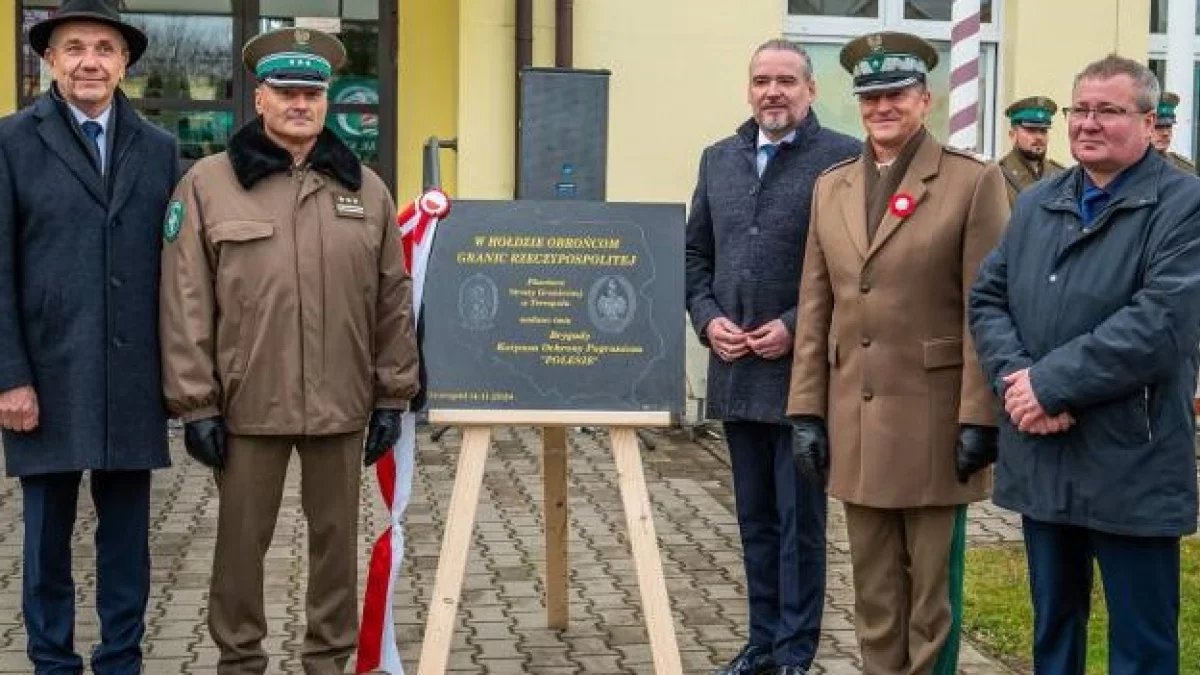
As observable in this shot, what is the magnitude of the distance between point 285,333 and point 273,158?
538 mm

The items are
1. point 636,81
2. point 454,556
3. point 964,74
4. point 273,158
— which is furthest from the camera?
point 636,81

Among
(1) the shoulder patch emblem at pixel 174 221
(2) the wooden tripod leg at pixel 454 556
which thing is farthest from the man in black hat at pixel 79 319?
(2) the wooden tripod leg at pixel 454 556

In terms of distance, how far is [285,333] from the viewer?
18.6 ft

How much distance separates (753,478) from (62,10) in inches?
106

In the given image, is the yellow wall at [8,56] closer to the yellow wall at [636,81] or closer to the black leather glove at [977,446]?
the yellow wall at [636,81]

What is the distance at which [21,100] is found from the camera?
41.5 feet

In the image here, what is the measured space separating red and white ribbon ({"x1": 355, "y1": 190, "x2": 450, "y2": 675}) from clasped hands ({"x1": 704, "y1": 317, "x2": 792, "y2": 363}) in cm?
101

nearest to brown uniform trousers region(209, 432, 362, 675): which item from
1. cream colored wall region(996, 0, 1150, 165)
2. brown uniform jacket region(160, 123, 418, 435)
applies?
brown uniform jacket region(160, 123, 418, 435)

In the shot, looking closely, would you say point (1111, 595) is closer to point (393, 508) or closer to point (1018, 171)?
point (393, 508)

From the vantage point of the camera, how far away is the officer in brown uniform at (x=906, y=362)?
544 centimetres

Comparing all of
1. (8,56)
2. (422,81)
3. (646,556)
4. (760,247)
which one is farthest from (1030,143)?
(8,56)

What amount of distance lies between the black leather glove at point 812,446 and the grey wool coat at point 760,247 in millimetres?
488

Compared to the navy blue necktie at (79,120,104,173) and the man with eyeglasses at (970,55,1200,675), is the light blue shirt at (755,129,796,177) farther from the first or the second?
the navy blue necktie at (79,120,104,173)

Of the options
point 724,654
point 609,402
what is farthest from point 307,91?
point 724,654
